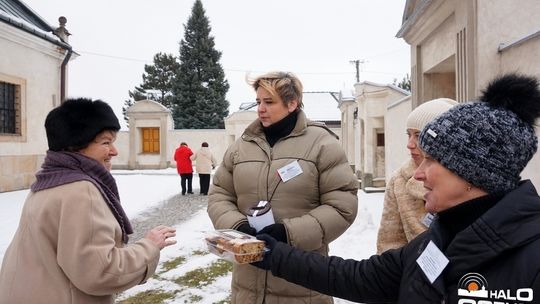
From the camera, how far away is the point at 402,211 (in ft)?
8.66

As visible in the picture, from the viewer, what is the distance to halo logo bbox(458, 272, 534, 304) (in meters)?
1.14

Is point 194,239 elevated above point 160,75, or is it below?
below

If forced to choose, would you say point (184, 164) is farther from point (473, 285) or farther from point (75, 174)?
point (473, 285)

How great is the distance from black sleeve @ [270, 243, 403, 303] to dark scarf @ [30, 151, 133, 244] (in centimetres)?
83

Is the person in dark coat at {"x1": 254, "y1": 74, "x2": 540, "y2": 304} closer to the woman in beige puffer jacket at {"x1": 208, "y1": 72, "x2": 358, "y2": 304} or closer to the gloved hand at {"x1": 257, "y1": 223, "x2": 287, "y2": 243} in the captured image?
the gloved hand at {"x1": 257, "y1": 223, "x2": 287, "y2": 243}

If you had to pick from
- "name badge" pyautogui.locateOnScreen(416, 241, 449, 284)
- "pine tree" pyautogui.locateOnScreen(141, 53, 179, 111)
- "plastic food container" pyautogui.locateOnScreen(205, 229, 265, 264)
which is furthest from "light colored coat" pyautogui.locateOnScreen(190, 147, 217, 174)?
"pine tree" pyautogui.locateOnScreen(141, 53, 179, 111)

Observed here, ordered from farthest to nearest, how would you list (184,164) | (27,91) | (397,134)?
(184,164) < (27,91) < (397,134)

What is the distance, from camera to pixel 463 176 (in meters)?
1.40

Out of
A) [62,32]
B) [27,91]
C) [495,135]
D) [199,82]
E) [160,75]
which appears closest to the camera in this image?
[495,135]

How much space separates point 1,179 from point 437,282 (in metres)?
14.4

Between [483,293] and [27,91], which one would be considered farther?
[27,91]

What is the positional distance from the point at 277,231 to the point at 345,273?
0.54 m

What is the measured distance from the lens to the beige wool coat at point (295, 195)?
2494 mm

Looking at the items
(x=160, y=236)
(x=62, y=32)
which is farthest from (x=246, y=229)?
(x=62, y=32)
